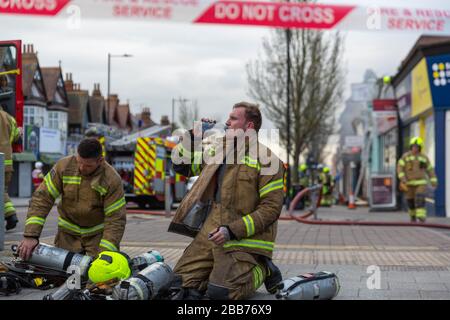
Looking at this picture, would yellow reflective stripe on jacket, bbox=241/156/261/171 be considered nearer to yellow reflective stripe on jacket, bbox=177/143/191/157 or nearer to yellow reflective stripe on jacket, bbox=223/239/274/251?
yellow reflective stripe on jacket, bbox=223/239/274/251

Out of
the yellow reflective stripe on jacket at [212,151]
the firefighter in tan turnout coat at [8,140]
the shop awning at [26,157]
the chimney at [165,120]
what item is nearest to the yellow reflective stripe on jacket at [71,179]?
the yellow reflective stripe on jacket at [212,151]

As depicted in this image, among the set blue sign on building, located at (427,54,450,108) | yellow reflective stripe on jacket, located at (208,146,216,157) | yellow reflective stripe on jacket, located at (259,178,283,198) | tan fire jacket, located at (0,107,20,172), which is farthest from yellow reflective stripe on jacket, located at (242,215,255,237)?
blue sign on building, located at (427,54,450,108)

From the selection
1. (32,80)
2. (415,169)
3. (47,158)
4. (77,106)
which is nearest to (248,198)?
(415,169)

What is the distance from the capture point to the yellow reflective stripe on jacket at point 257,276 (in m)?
5.12

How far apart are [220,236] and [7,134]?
17.0 feet

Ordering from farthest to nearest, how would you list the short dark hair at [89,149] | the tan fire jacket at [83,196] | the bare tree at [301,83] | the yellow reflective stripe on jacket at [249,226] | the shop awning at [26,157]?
the shop awning at [26,157], the bare tree at [301,83], the tan fire jacket at [83,196], the short dark hair at [89,149], the yellow reflective stripe on jacket at [249,226]

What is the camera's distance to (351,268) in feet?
22.5

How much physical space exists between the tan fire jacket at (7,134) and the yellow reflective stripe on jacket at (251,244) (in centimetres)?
506

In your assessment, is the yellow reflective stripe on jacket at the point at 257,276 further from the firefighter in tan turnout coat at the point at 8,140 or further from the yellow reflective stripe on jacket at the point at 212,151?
the firefighter in tan turnout coat at the point at 8,140

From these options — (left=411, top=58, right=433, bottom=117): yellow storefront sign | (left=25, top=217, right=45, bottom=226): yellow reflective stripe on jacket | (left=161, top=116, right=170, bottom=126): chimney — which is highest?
(left=161, top=116, right=170, bottom=126): chimney

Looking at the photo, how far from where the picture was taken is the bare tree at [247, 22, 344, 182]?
31.5m

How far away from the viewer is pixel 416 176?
1409cm

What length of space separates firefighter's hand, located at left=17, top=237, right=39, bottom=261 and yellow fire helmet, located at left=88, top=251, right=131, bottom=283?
621 millimetres

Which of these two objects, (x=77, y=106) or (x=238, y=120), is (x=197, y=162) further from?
(x=77, y=106)
